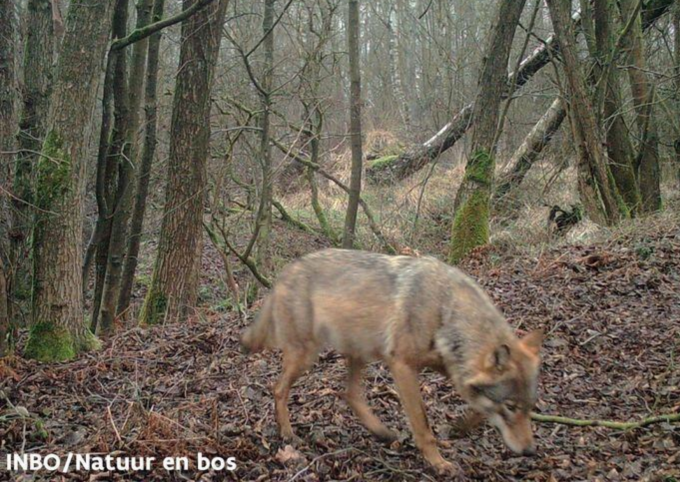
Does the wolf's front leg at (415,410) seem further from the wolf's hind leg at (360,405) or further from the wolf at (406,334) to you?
the wolf's hind leg at (360,405)

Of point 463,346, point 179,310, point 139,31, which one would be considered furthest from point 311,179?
point 463,346

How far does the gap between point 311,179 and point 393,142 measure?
769cm

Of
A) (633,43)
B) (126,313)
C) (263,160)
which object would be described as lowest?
(126,313)

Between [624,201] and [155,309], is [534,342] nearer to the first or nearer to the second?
[155,309]

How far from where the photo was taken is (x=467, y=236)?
12.9 meters

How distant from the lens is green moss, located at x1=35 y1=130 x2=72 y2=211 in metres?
8.12

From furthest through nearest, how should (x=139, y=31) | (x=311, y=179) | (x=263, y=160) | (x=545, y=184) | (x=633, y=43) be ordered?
(x=311, y=179)
(x=545, y=184)
(x=633, y=43)
(x=263, y=160)
(x=139, y=31)

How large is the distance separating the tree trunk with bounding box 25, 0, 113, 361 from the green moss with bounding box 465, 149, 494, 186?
7156 millimetres

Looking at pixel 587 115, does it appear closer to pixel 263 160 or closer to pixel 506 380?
pixel 263 160

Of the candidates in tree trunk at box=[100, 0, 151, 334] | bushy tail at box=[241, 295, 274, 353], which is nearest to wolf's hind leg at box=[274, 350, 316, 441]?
bushy tail at box=[241, 295, 274, 353]

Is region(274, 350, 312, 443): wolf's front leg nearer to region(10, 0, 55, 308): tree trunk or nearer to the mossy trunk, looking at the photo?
region(10, 0, 55, 308): tree trunk

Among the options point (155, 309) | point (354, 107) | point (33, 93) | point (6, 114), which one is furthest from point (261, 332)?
point (354, 107)

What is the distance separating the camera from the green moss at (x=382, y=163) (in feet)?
Result: 79.6

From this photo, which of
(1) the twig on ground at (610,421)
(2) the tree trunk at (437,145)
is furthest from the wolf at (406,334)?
(2) the tree trunk at (437,145)
